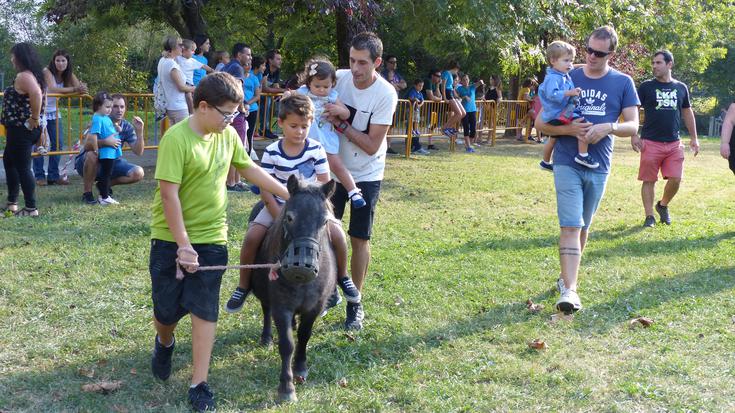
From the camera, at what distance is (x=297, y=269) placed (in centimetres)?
416

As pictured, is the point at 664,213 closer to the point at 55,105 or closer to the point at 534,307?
the point at 534,307

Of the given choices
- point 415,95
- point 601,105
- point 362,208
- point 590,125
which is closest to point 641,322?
point 590,125

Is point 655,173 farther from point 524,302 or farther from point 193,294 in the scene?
point 193,294

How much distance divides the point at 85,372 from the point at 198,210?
1.41 metres

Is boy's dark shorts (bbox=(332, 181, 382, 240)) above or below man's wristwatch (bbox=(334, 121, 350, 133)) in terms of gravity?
below

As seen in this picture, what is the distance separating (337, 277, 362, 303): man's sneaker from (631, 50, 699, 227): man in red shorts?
596 cm

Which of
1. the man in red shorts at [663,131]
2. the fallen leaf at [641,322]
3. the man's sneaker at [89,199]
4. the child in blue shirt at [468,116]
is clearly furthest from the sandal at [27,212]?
the child in blue shirt at [468,116]

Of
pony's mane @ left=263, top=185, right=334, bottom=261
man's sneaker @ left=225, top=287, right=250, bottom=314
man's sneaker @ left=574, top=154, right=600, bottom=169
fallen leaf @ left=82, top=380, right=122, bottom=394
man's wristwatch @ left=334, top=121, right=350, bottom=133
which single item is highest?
man's wristwatch @ left=334, top=121, right=350, bottom=133

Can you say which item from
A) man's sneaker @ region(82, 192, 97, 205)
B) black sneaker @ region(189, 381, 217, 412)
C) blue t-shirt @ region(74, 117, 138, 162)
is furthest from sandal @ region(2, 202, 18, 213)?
black sneaker @ region(189, 381, 217, 412)

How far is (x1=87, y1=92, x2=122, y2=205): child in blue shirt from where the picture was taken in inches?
393

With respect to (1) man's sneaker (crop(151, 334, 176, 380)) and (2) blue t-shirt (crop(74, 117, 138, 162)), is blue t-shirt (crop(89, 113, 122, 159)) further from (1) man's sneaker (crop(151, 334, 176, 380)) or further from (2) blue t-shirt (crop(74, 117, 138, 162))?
(1) man's sneaker (crop(151, 334, 176, 380))

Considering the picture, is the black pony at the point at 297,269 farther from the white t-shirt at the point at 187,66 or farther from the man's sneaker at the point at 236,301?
the white t-shirt at the point at 187,66

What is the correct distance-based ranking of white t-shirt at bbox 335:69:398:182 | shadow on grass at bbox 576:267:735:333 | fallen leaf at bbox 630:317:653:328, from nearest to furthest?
white t-shirt at bbox 335:69:398:182 < fallen leaf at bbox 630:317:653:328 < shadow on grass at bbox 576:267:735:333

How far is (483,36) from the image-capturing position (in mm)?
16766
